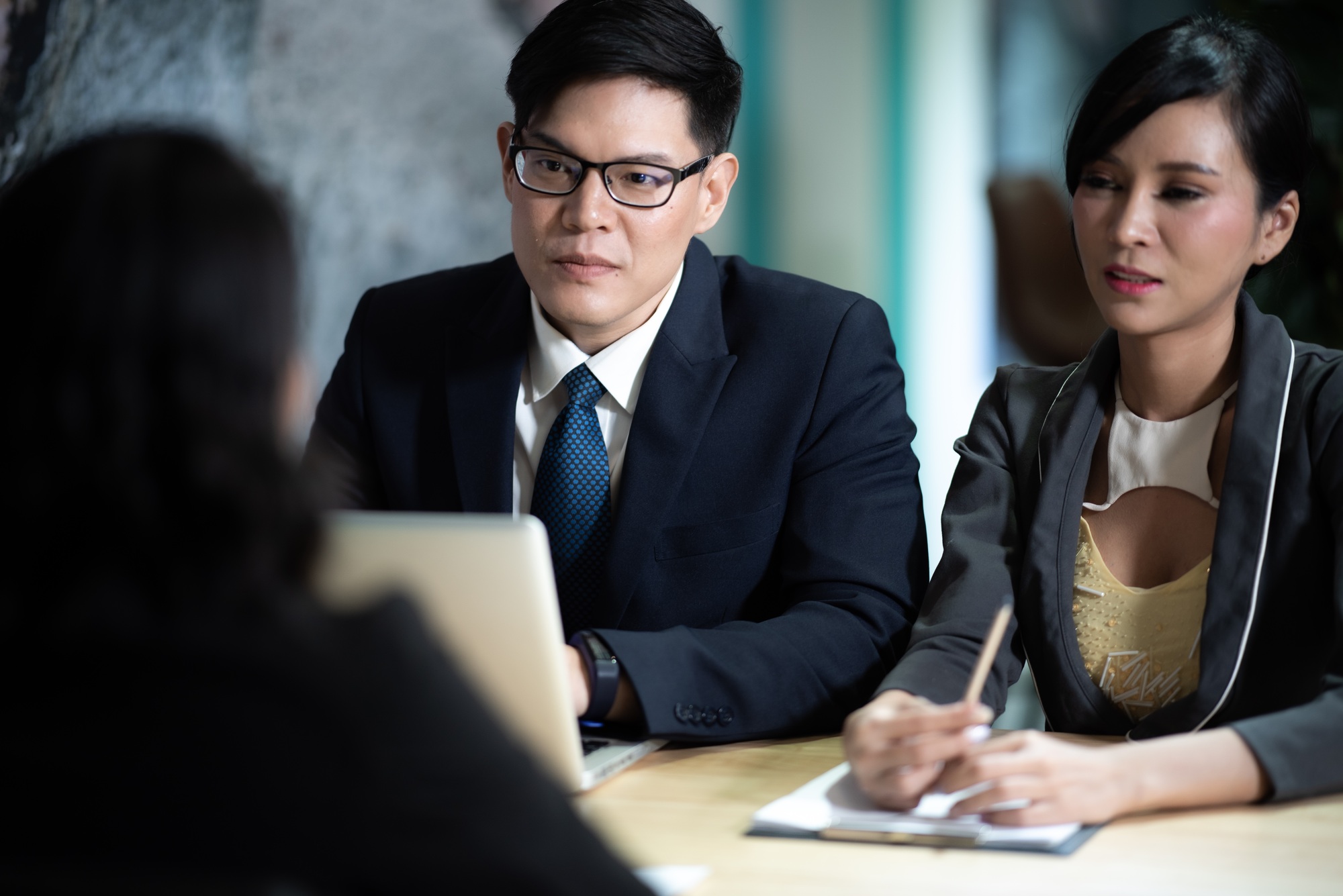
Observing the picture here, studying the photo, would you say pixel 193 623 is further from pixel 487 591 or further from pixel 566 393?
pixel 566 393

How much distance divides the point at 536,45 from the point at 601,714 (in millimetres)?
932

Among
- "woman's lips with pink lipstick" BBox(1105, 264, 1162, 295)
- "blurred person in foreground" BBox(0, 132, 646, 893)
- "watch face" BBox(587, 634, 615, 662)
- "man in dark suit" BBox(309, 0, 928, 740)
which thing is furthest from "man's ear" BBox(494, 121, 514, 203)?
"blurred person in foreground" BBox(0, 132, 646, 893)

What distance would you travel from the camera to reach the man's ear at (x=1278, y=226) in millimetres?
1552

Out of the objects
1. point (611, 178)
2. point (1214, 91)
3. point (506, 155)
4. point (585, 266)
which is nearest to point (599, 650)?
point (585, 266)

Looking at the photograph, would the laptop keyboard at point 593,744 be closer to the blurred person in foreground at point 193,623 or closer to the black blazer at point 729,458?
the black blazer at point 729,458

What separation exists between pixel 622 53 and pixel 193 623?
1.25 m

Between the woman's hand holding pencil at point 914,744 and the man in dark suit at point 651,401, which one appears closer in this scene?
the woman's hand holding pencil at point 914,744

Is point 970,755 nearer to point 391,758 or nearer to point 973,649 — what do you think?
point 973,649

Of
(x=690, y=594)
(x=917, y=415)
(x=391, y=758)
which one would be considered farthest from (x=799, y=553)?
(x=917, y=415)

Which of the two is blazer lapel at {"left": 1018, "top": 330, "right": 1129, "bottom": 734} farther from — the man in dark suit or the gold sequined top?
the man in dark suit

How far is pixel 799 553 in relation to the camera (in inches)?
66.7

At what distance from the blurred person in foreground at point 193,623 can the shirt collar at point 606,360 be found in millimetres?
1092

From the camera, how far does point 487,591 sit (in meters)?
1.04

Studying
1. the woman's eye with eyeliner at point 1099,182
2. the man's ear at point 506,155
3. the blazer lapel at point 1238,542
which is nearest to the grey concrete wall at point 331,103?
the man's ear at point 506,155
